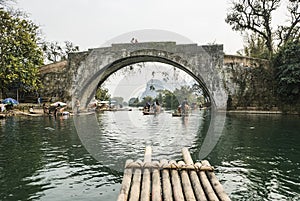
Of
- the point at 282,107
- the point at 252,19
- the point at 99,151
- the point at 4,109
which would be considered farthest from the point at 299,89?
the point at 4,109


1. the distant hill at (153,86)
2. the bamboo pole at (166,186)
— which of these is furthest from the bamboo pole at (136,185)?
the distant hill at (153,86)

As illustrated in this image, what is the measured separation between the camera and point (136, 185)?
3.65m

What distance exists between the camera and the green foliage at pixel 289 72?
19.2 metres

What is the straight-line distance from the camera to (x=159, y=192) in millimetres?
3426

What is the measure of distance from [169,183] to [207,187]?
1.65 ft

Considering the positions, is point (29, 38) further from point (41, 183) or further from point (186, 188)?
point (186, 188)

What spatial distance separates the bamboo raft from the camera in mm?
3293

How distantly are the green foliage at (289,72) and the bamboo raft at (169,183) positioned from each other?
17.4m

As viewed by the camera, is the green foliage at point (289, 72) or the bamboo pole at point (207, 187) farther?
the green foliage at point (289, 72)

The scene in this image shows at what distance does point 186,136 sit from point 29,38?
13.9m

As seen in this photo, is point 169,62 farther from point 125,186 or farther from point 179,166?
point 125,186

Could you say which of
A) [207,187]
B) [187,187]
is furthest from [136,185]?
[207,187]

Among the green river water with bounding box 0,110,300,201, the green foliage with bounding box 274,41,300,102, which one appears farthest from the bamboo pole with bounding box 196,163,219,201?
the green foliage with bounding box 274,41,300,102

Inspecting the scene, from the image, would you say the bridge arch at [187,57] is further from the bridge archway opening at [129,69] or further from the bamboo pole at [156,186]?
the bamboo pole at [156,186]
